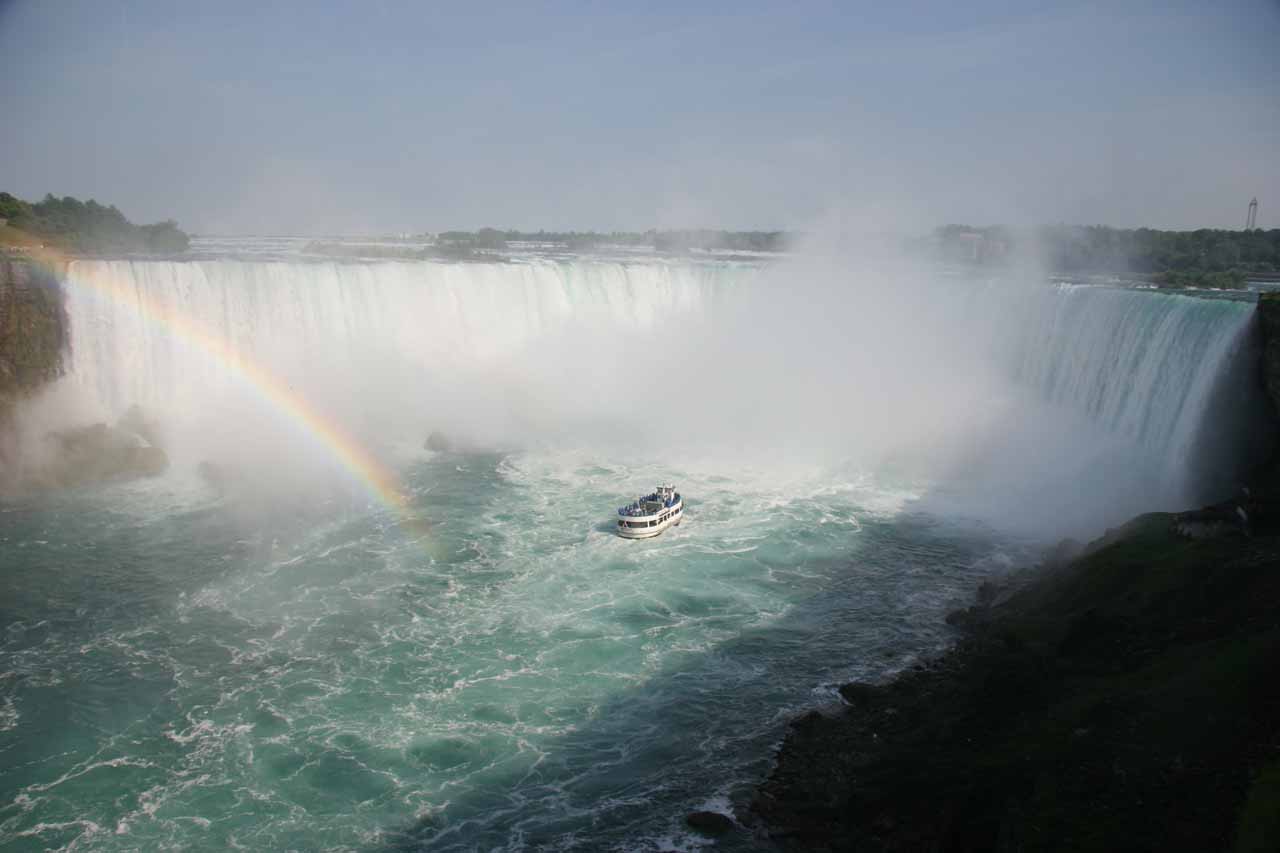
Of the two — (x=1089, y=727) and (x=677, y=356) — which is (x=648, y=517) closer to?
(x=1089, y=727)

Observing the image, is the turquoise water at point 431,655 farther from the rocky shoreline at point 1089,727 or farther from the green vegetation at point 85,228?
the green vegetation at point 85,228

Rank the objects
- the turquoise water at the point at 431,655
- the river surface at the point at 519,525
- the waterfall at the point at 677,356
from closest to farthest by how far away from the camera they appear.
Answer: the turquoise water at the point at 431,655, the river surface at the point at 519,525, the waterfall at the point at 677,356

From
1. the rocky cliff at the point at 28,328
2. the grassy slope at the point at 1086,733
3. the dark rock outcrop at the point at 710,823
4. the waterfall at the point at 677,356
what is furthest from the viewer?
the rocky cliff at the point at 28,328

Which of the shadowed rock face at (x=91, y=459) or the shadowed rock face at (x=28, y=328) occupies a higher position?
the shadowed rock face at (x=28, y=328)

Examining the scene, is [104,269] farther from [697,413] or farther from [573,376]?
[697,413]

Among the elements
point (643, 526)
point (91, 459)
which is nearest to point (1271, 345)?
point (643, 526)

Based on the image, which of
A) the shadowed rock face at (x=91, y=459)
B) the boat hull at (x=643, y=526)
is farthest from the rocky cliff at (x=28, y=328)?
the boat hull at (x=643, y=526)
